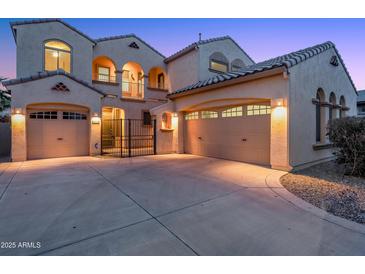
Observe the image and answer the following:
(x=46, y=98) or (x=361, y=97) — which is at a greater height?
(x=361, y=97)

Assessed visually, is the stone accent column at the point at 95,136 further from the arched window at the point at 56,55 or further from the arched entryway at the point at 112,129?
the arched window at the point at 56,55

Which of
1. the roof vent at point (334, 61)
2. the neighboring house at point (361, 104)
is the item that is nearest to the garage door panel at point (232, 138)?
the roof vent at point (334, 61)

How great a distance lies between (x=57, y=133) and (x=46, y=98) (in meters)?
1.89

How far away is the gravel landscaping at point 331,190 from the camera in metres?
3.78

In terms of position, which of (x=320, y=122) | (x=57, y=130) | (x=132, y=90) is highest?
(x=132, y=90)

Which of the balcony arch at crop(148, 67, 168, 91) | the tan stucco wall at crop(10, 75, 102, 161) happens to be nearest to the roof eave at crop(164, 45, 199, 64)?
the balcony arch at crop(148, 67, 168, 91)

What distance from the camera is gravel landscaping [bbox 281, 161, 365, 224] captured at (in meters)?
3.78

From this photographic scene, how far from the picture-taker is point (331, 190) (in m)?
4.98

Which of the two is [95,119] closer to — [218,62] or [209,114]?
[209,114]

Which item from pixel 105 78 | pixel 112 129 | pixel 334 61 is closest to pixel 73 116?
pixel 112 129

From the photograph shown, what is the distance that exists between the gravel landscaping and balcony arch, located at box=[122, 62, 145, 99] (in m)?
12.8

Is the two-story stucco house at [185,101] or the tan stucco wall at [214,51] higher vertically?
the tan stucco wall at [214,51]

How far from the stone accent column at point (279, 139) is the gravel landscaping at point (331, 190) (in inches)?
23.8

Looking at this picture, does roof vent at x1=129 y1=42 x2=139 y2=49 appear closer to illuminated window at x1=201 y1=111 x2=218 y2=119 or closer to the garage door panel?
the garage door panel
